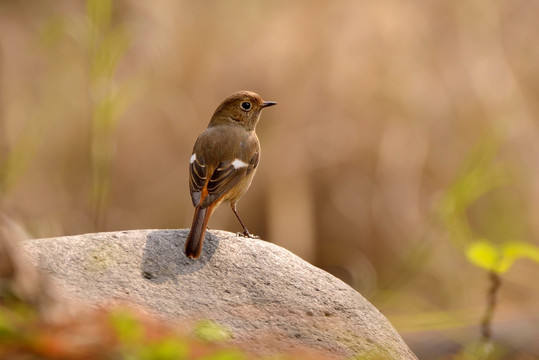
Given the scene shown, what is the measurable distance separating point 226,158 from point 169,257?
145 cm

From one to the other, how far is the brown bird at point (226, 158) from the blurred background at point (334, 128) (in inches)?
101

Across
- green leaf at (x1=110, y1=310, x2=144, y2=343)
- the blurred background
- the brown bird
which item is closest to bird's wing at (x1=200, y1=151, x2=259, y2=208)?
the brown bird

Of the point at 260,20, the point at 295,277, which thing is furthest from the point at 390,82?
the point at 295,277

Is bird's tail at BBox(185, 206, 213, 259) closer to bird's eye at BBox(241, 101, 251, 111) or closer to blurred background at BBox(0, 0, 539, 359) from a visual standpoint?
bird's eye at BBox(241, 101, 251, 111)

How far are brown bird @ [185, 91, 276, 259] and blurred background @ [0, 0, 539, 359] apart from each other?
256 cm

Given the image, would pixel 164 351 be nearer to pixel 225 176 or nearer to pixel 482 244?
pixel 482 244

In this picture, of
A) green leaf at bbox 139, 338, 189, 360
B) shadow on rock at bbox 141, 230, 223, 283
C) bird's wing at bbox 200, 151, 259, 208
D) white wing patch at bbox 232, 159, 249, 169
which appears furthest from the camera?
white wing patch at bbox 232, 159, 249, 169

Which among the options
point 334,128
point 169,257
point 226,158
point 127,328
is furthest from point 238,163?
point 334,128

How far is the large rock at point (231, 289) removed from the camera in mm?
3053

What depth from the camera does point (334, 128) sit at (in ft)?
28.3

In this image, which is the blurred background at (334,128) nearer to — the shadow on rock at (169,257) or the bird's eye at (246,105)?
the bird's eye at (246,105)

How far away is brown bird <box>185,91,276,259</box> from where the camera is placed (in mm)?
4547

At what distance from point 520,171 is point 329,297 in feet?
18.2

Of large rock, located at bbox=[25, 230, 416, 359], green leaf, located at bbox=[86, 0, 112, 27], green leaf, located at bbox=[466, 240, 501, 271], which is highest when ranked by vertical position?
green leaf, located at bbox=[86, 0, 112, 27]
